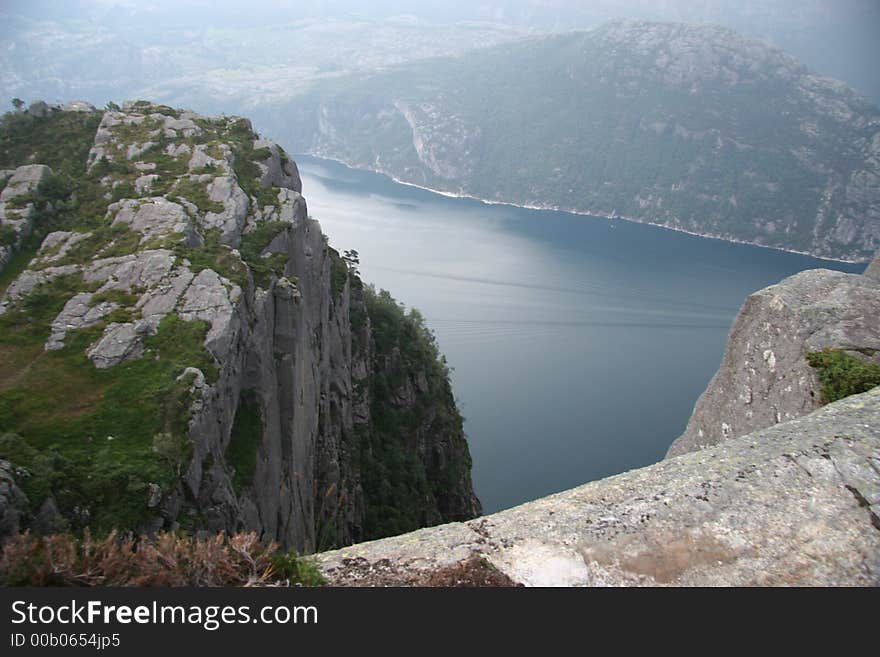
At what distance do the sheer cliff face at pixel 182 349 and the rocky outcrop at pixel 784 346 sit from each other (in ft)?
33.4

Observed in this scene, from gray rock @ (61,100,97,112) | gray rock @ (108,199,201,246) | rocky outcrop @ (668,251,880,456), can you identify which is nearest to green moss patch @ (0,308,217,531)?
gray rock @ (108,199,201,246)

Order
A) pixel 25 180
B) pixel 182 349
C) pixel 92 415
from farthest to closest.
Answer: pixel 25 180, pixel 182 349, pixel 92 415

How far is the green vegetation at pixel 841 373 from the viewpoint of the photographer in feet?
35.8

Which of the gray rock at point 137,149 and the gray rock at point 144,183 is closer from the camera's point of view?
the gray rock at point 144,183

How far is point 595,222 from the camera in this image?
19625 cm

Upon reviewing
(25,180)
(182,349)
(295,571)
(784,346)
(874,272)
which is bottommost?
(182,349)

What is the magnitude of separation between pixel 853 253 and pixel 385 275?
16610 cm

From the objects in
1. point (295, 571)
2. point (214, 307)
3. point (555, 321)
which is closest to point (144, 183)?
point (214, 307)

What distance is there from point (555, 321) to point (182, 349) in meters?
82.6

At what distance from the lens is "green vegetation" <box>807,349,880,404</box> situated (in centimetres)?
1091

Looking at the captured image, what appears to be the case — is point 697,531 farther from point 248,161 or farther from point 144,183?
point 248,161

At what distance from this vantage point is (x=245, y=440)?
17.6 meters

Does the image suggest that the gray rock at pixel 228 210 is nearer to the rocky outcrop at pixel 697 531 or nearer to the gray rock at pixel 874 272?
the rocky outcrop at pixel 697 531

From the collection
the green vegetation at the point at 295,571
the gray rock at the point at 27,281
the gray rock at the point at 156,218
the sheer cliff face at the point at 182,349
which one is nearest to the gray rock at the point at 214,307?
the sheer cliff face at the point at 182,349
